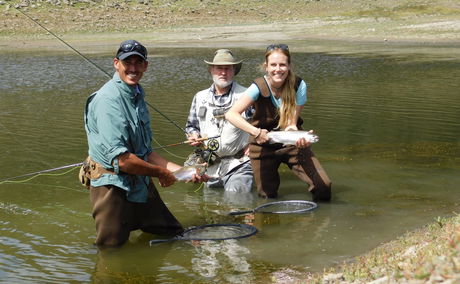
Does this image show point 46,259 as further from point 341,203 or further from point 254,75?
point 254,75

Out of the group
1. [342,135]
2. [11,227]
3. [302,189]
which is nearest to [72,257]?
[11,227]

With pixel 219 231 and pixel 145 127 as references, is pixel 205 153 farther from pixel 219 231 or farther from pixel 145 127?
pixel 145 127

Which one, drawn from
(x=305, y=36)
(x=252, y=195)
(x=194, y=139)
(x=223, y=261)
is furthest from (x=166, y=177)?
(x=305, y=36)

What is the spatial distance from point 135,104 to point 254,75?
1874 centimetres

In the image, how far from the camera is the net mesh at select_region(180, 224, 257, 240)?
7.92 meters

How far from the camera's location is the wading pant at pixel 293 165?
9.10 metres

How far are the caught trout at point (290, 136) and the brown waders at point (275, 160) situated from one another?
1.48 feet

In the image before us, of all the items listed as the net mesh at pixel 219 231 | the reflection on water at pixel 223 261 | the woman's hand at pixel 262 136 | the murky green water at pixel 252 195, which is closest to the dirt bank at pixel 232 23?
the murky green water at pixel 252 195

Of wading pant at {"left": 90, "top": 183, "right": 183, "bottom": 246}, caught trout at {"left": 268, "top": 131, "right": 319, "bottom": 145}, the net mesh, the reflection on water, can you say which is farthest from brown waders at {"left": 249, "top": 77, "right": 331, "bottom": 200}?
wading pant at {"left": 90, "top": 183, "right": 183, "bottom": 246}

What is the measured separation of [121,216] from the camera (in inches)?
274

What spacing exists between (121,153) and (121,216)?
77 centimetres

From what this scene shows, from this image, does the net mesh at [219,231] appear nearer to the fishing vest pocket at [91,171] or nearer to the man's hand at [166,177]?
the man's hand at [166,177]

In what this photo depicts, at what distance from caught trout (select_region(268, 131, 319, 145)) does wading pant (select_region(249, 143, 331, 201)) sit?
593 mm

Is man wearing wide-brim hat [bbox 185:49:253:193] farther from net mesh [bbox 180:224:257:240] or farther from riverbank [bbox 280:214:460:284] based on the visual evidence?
riverbank [bbox 280:214:460:284]
